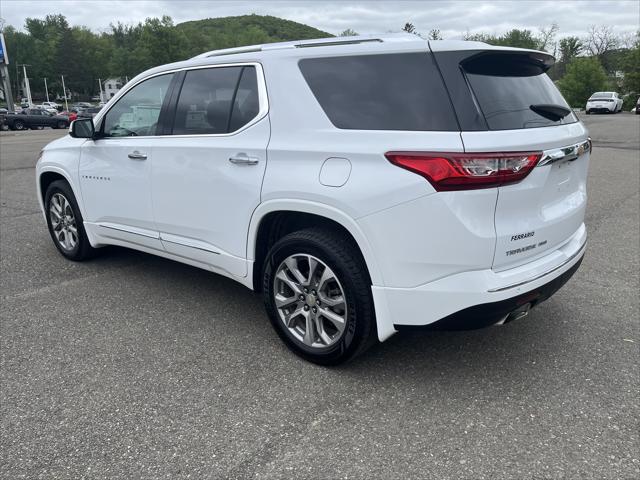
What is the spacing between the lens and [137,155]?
159 inches

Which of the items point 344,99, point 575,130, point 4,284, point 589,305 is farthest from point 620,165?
point 4,284

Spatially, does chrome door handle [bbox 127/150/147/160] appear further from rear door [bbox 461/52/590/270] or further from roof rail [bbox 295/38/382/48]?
rear door [bbox 461/52/590/270]

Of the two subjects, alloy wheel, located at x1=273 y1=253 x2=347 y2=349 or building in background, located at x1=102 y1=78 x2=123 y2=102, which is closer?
alloy wheel, located at x1=273 y1=253 x2=347 y2=349

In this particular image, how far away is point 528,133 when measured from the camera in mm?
2613

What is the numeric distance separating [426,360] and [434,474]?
1.03m

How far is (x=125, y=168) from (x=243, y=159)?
138 cm

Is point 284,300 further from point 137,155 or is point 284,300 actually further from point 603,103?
point 603,103

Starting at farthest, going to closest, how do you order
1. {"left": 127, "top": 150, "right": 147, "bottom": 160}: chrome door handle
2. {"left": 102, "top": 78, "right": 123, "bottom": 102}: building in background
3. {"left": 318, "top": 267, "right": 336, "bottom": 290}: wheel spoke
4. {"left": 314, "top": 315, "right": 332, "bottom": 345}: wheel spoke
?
{"left": 102, "top": 78, "right": 123, "bottom": 102}: building in background < {"left": 127, "top": 150, "right": 147, "bottom": 160}: chrome door handle < {"left": 314, "top": 315, "right": 332, "bottom": 345}: wheel spoke < {"left": 318, "top": 267, "right": 336, "bottom": 290}: wheel spoke

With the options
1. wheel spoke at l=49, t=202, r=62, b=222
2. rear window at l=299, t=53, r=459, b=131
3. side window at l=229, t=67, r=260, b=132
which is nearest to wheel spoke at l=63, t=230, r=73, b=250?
wheel spoke at l=49, t=202, r=62, b=222

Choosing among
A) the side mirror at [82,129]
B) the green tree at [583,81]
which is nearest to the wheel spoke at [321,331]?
the side mirror at [82,129]

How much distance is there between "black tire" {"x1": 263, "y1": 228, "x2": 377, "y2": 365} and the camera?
285cm

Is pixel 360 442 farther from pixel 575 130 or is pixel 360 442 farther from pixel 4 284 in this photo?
pixel 4 284

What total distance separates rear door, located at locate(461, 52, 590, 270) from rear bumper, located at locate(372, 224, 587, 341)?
0.28 ft

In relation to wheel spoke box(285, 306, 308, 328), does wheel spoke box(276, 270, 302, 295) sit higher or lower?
higher
